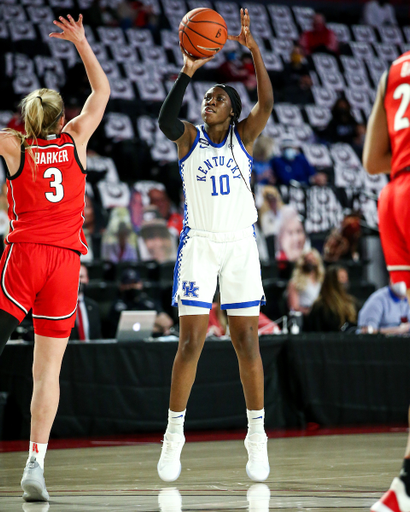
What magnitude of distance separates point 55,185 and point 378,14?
1535 centimetres

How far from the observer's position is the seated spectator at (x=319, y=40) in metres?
16.2

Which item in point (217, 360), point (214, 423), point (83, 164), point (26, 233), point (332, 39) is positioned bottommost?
point (214, 423)

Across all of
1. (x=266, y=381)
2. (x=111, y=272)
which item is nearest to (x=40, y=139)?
(x=266, y=381)

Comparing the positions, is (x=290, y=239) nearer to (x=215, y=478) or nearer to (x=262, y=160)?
(x=262, y=160)

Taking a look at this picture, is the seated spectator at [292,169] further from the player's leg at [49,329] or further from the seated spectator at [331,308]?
the player's leg at [49,329]

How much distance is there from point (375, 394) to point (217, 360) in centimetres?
159

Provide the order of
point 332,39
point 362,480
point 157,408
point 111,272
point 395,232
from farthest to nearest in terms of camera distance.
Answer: point 332,39 → point 111,272 → point 157,408 → point 362,480 → point 395,232

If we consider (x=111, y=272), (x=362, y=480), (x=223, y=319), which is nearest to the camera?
(x=362, y=480)

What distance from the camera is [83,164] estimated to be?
12.3ft

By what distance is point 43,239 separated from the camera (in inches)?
140

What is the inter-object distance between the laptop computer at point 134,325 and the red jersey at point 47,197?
302cm

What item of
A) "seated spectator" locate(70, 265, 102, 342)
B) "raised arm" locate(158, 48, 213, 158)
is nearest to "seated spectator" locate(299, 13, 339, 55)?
"seated spectator" locate(70, 265, 102, 342)

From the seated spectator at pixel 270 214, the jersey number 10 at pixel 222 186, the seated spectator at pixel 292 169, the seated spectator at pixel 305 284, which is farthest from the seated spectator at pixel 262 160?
the jersey number 10 at pixel 222 186

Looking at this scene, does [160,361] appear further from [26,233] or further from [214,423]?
[26,233]
